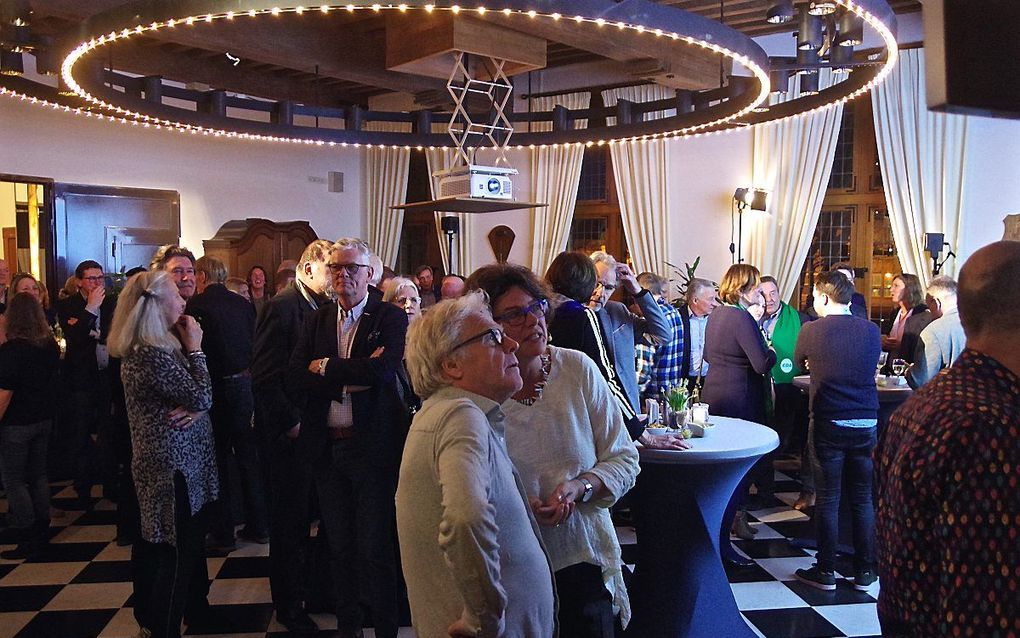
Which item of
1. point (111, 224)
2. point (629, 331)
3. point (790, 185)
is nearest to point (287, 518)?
point (629, 331)

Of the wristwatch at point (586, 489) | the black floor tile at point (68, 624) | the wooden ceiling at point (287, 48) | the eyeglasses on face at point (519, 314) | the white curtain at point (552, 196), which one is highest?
the wooden ceiling at point (287, 48)

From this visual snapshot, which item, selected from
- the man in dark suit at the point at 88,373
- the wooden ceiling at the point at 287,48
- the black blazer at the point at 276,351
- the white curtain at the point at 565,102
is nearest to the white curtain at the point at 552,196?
the white curtain at the point at 565,102

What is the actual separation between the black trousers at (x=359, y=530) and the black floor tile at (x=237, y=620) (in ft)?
1.97

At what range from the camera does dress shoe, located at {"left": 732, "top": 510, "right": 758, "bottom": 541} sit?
17.0 feet

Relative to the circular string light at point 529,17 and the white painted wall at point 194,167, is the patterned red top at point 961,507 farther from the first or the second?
the white painted wall at point 194,167

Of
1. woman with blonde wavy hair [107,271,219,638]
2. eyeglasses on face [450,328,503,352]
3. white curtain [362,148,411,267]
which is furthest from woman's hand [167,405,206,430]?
white curtain [362,148,411,267]

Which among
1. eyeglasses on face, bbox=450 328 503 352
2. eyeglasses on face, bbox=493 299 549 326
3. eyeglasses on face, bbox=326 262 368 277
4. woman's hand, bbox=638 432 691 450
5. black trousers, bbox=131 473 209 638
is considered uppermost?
eyeglasses on face, bbox=326 262 368 277

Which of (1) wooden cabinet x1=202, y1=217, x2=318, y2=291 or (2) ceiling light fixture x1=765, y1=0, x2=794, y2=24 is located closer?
(2) ceiling light fixture x1=765, y1=0, x2=794, y2=24

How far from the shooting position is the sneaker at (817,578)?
4.37 metres

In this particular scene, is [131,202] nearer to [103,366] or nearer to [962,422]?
[103,366]

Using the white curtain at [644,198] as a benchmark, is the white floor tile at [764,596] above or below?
below

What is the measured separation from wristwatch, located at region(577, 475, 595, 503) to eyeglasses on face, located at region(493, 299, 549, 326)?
45cm

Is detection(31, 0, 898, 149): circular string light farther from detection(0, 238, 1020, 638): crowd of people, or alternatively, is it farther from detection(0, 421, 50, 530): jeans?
detection(0, 421, 50, 530): jeans

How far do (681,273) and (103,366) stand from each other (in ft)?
20.8
